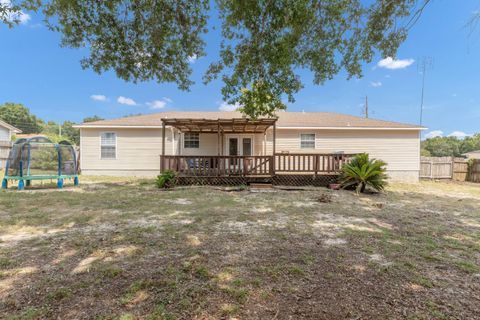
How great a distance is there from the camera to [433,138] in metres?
59.5

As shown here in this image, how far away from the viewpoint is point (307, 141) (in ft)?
38.9

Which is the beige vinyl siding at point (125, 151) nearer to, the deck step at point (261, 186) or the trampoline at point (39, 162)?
the trampoline at point (39, 162)

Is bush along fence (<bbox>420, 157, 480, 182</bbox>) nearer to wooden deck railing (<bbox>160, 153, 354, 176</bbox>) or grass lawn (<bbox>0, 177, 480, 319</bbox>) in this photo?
wooden deck railing (<bbox>160, 153, 354, 176</bbox>)

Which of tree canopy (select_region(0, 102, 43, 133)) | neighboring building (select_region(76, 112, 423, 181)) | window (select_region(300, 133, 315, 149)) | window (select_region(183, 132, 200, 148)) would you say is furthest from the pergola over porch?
tree canopy (select_region(0, 102, 43, 133))

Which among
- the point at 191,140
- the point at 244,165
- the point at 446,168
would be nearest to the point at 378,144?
the point at 446,168

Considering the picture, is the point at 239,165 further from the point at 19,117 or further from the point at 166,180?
the point at 19,117

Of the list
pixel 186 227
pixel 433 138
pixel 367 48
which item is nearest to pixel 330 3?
pixel 367 48

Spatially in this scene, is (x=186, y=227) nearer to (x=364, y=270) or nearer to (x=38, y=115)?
(x=364, y=270)

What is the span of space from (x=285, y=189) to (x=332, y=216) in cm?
345

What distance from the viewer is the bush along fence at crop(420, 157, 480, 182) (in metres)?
12.7

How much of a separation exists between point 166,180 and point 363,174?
22.3 ft

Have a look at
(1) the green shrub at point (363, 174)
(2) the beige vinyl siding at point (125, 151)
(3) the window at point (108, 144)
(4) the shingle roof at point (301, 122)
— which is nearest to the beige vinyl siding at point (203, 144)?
(2) the beige vinyl siding at point (125, 151)

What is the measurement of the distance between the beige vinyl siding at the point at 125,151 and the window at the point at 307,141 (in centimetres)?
677

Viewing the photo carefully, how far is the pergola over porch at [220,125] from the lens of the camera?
28.9 feet
